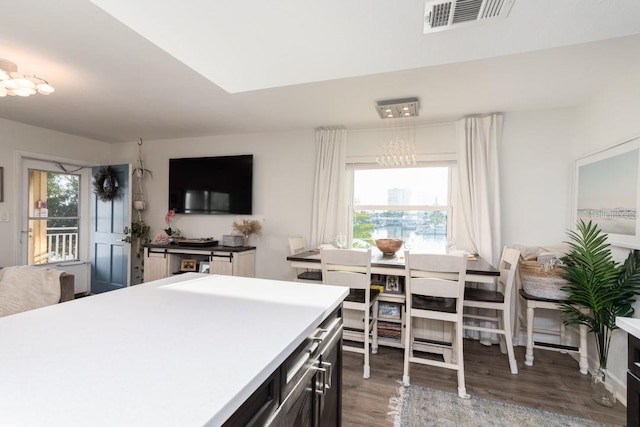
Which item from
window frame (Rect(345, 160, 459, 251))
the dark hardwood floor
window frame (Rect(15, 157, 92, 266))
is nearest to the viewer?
the dark hardwood floor

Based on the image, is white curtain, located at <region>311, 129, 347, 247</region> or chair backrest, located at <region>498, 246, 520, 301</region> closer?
chair backrest, located at <region>498, 246, 520, 301</region>

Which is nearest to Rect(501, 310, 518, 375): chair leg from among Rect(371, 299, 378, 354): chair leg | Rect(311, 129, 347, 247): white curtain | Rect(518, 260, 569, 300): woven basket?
Rect(518, 260, 569, 300): woven basket

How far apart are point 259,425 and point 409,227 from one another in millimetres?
3152

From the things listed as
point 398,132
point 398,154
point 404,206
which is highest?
point 398,132

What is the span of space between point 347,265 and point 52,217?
4313mm

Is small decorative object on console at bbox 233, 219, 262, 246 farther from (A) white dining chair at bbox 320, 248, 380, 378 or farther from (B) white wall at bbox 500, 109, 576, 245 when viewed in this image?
(B) white wall at bbox 500, 109, 576, 245

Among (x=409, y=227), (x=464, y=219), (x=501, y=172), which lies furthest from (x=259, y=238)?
(x=501, y=172)

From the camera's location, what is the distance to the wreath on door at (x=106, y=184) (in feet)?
14.4

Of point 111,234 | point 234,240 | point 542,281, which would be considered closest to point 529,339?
point 542,281

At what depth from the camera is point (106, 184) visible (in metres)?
4.39

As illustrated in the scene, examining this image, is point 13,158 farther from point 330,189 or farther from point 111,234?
point 330,189

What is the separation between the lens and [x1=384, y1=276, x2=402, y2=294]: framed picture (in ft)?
9.37

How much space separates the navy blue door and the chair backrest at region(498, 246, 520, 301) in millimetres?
4516

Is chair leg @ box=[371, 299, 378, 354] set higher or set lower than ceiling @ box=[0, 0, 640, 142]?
lower
